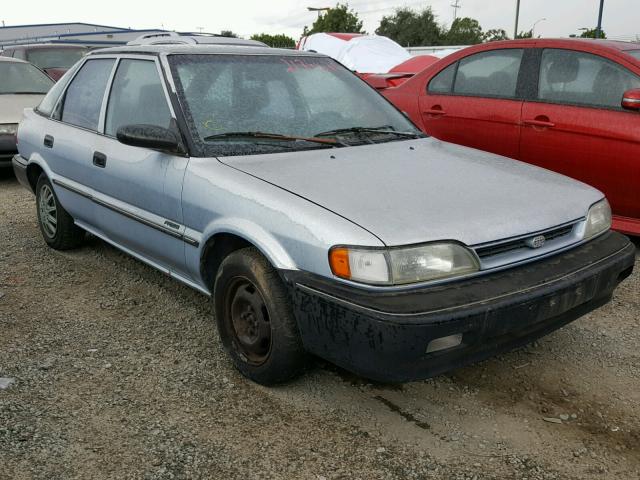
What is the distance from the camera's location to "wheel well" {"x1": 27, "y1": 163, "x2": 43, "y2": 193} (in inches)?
196

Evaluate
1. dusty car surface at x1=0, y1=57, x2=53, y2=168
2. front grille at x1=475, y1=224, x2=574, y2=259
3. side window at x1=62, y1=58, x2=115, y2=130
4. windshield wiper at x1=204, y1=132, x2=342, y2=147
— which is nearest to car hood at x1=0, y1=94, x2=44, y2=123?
dusty car surface at x1=0, y1=57, x2=53, y2=168

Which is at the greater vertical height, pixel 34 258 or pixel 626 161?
pixel 626 161

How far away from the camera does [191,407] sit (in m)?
2.86

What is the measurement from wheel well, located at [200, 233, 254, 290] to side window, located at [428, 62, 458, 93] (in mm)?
3353

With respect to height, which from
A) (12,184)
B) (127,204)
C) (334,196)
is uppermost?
(334,196)

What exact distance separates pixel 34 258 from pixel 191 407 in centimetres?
268

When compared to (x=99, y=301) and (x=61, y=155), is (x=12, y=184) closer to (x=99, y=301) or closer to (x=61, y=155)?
(x=61, y=155)

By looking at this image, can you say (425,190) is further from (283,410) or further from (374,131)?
(283,410)

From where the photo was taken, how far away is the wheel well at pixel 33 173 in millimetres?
4968

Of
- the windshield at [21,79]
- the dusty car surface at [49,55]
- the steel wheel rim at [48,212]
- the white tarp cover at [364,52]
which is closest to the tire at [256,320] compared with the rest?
the steel wheel rim at [48,212]

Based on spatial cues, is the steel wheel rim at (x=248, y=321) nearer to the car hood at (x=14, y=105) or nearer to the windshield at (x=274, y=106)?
the windshield at (x=274, y=106)

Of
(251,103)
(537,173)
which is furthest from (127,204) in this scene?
(537,173)

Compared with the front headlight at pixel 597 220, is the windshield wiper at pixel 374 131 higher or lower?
higher

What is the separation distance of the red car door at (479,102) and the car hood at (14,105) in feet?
15.7
